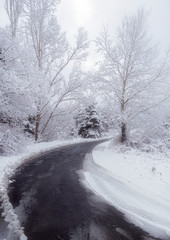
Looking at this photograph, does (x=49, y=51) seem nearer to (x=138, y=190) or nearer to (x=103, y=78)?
(x=103, y=78)

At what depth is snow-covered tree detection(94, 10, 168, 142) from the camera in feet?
43.2

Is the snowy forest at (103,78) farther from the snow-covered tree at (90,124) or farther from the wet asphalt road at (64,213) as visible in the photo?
the snow-covered tree at (90,124)

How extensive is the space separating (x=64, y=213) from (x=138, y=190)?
2962 millimetres

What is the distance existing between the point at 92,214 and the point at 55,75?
16215 mm

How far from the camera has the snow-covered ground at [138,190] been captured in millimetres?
4221

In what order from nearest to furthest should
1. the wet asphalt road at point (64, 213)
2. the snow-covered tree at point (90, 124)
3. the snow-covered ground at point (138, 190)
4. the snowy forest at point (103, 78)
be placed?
1. the wet asphalt road at point (64, 213)
2. the snow-covered ground at point (138, 190)
3. the snowy forest at point (103, 78)
4. the snow-covered tree at point (90, 124)

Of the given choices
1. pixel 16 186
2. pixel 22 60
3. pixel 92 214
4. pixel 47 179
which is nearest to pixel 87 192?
pixel 92 214

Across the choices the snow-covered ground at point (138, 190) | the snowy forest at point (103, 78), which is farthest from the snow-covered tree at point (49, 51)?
the snow-covered ground at point (138, 190)

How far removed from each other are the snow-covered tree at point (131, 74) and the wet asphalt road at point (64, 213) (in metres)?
8.22

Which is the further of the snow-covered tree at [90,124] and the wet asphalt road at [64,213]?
the snow-covered tree at [90,124]

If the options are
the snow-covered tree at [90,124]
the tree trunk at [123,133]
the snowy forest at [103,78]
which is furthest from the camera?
the snow-covered tree at [90,124]

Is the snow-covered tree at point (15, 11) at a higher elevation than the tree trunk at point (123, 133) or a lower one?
higher

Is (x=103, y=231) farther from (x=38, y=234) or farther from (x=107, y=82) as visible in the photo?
(x=107, y=82)

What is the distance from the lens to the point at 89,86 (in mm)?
15453
